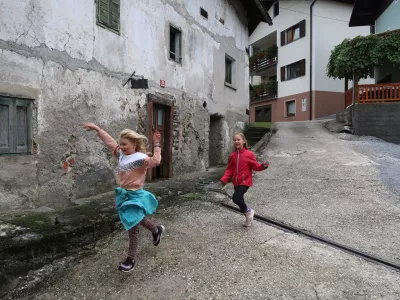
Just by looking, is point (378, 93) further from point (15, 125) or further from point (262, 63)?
point (262, 63)

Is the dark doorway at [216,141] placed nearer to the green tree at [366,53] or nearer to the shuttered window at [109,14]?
the green tree at [366,53]

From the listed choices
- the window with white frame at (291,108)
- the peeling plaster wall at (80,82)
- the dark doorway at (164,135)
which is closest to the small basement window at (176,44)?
the peeling plaster wall at (80,82)

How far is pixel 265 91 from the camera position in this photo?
24.9m

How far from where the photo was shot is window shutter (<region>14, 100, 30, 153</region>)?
4.15 meters

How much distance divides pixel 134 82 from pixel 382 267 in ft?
16.7

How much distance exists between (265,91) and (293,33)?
15.6 ft

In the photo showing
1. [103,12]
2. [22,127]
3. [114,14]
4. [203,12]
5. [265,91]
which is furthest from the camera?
[265,91]

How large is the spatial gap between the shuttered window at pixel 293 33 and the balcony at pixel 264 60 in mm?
1025

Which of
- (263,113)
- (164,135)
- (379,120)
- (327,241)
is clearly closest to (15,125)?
(164,135)

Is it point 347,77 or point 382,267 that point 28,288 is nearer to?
point 382,267

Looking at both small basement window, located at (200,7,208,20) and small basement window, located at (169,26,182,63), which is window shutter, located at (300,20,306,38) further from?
small basement window, located at (169,26,182,63)

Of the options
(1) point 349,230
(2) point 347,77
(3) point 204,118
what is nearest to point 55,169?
(1) point 349,230

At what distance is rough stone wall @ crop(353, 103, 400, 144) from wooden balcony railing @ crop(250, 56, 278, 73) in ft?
45.8

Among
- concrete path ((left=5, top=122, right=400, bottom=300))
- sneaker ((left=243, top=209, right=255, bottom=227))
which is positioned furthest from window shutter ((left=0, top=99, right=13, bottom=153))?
sneaker ((left=243, top=209, right=255, bottom=227))
